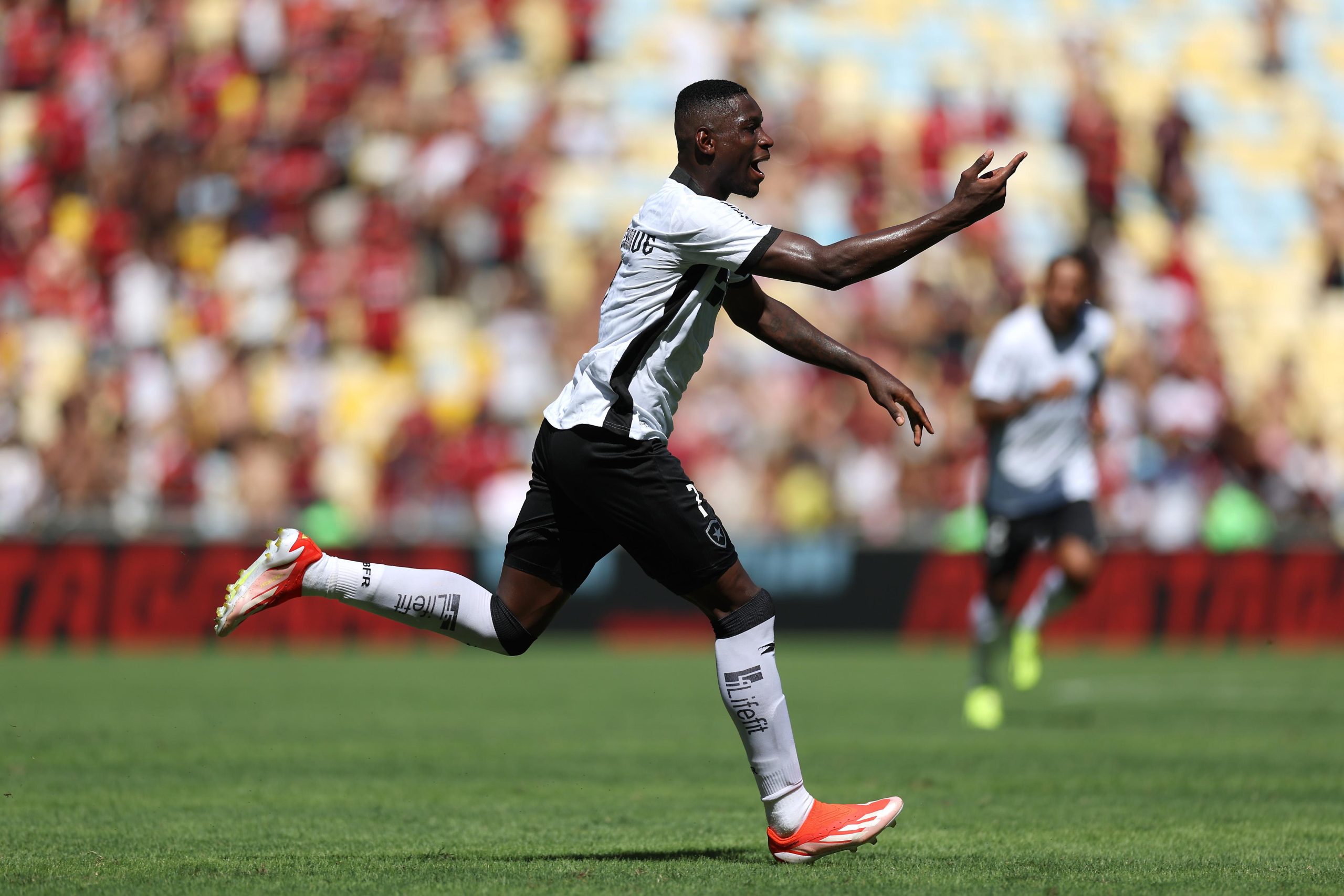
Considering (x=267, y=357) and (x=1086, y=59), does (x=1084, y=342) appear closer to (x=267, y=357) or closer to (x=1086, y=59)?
(x=267, y=357)

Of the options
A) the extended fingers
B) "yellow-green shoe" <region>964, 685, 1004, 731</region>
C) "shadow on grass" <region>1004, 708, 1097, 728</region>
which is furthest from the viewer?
"yellow-green shoe" <region>964, 685, 1004, 731</region>

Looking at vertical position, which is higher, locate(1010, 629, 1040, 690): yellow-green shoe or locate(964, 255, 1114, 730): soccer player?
locate(964, 255, 1114, 730): soccer player

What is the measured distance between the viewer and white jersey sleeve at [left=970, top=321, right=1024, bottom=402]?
10.9 meters

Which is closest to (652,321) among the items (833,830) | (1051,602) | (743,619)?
(743,619)

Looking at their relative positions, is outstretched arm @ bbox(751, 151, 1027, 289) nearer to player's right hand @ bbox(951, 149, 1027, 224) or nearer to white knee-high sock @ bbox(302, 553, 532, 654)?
player's right hand @ bbox(951, 149, 1027, 224)

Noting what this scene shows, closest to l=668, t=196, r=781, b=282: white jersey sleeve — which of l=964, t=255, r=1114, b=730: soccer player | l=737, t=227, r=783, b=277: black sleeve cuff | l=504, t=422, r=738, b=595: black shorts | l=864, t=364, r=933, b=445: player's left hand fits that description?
l=737, t=227, r=783, b=277: black sleeve cuff

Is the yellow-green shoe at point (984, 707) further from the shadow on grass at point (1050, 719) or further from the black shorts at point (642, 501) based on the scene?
the black shorts at point (642, 501)

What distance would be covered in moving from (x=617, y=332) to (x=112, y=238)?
49.3ft

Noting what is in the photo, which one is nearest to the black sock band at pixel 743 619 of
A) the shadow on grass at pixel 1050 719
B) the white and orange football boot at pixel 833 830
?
the white and orange football boot at pixel 833 830

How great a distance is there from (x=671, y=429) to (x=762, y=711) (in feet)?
3.15

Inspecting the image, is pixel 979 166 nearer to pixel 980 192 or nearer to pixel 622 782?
pixel 980 192

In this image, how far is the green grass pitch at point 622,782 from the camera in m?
5.55

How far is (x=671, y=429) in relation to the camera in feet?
19.6

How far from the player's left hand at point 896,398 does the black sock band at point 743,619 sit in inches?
29.0
